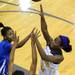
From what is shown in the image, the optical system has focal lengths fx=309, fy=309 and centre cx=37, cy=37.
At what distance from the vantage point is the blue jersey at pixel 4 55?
9.96 ft

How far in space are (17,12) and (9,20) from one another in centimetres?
36

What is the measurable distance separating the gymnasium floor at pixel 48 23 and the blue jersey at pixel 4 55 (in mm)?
1086

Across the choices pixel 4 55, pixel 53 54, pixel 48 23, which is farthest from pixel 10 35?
pixel 48 23

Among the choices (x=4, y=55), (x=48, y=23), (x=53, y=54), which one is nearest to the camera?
(x=53, y=54)

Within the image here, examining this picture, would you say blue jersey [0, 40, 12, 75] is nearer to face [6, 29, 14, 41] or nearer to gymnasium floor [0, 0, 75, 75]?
face [6, 29, 14, 41]

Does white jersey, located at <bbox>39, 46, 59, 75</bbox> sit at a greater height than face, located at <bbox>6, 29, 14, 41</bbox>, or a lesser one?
lesser

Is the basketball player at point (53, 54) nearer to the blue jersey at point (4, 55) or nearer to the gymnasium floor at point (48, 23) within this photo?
the blue jersey at point (4, 55)

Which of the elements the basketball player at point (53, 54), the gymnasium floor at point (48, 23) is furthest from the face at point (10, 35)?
the gymnasium floor at point (48, 23)

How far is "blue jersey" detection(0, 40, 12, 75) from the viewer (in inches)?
120

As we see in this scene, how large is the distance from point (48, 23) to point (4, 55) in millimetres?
2181

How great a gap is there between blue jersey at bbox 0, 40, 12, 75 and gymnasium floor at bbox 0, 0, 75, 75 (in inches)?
42.8

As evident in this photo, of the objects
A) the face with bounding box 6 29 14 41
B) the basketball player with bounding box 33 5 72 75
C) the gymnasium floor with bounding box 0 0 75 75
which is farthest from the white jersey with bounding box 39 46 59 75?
the gymnasium floor with bounding box 0 0 75 75

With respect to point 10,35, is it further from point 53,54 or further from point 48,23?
point 48,23

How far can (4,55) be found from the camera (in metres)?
3.09
